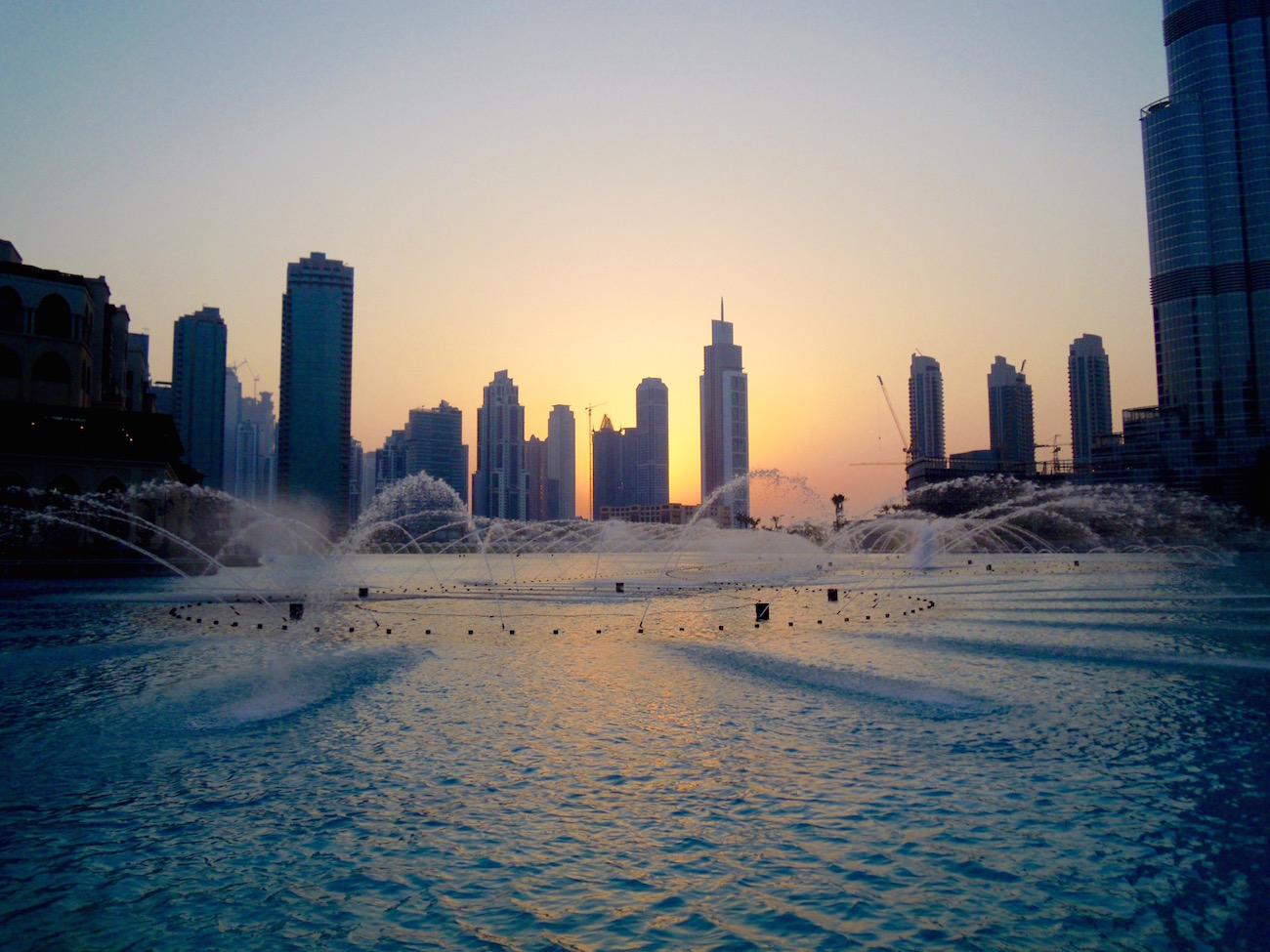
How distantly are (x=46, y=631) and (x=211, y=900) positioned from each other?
26.8 meters

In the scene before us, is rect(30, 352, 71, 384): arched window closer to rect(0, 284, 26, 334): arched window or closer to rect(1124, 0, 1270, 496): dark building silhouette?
rect(0, 284, 26, 334): arched window

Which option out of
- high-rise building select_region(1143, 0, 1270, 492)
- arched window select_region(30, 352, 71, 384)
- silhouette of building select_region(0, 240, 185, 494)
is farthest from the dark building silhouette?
arched window select_region(30, 352, 71, 384)

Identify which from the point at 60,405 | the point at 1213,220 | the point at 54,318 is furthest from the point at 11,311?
the point at 1213,220

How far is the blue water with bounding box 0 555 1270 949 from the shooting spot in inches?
311

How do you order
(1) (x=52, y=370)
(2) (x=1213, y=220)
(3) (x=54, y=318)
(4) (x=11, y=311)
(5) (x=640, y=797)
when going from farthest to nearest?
1. (2) (x=1213, y=220)
2. (3) (x=54, y=318)
3. (1) (x=52, y=370)
4. (4) (x=11, y=311)
5. (5) (x=640, y=797)

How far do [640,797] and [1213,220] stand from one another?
234452 millimetres

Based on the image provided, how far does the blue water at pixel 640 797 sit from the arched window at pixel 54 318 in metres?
69.2

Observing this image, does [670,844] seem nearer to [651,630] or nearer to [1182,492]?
[651,630]

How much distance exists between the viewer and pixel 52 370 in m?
78.6

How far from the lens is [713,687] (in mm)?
18812

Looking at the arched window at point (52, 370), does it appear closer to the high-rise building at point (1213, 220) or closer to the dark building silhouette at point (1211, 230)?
the dark building silhouette at point (1211, 230)

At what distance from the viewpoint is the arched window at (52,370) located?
77.7 metres

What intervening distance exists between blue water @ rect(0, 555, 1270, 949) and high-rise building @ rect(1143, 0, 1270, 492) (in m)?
200

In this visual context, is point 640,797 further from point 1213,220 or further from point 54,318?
point 1213,220
